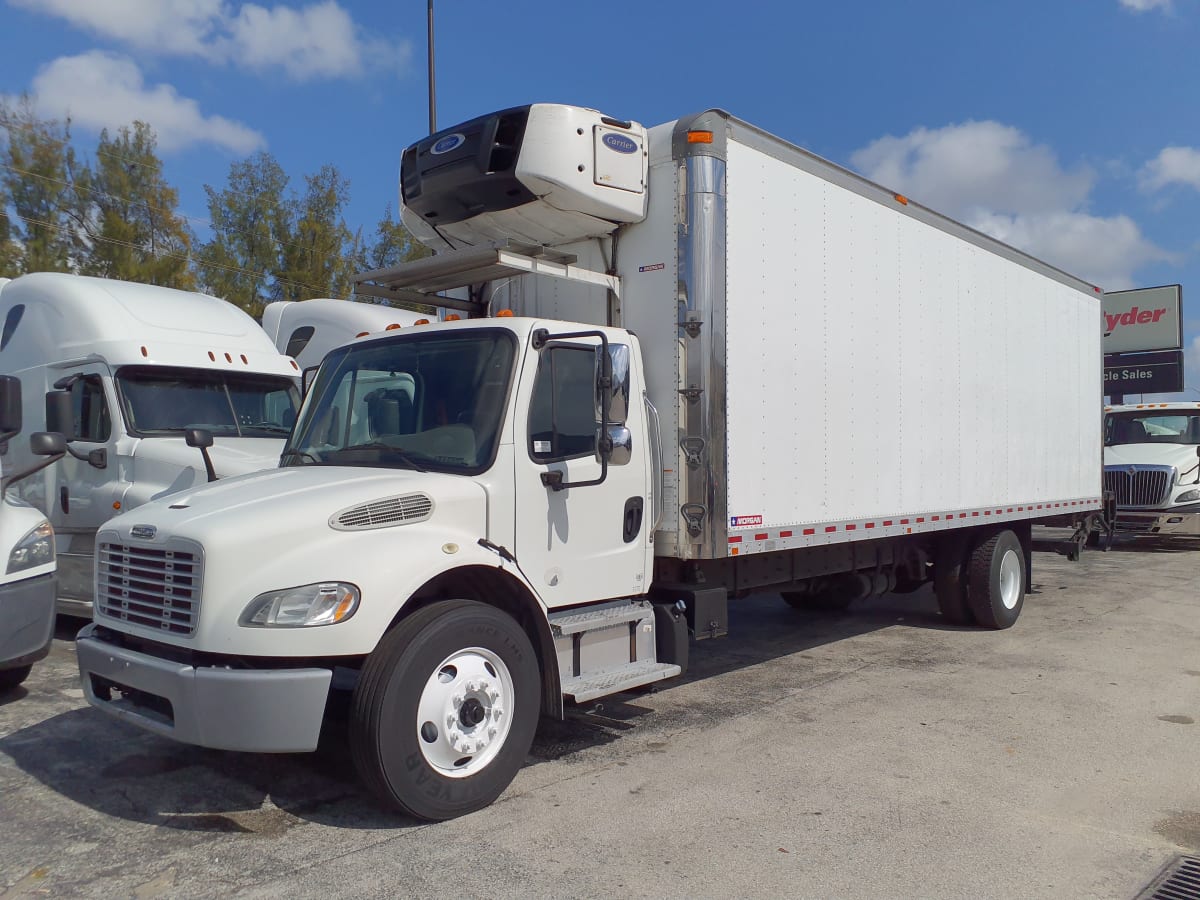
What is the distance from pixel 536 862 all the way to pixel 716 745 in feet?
6.37

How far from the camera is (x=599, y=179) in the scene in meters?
5.76

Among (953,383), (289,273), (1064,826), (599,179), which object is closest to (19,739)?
(599,179)

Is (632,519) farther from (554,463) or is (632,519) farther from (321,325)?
(321,325)

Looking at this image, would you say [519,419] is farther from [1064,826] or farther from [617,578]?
[1064,826]

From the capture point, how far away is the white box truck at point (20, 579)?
19.4 feet

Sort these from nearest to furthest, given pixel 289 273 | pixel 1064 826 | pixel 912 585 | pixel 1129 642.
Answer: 1. pixel 1064 826
2. pixel 1129 642
3. pixel 912 585
4. pixel 289 273

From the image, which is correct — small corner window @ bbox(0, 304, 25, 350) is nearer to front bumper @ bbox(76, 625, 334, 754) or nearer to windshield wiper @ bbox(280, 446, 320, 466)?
windshield wiper @ bbox(280, 446, 320, 466)

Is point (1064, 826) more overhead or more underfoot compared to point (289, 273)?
more underfoot

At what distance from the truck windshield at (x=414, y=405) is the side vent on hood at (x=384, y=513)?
364mm

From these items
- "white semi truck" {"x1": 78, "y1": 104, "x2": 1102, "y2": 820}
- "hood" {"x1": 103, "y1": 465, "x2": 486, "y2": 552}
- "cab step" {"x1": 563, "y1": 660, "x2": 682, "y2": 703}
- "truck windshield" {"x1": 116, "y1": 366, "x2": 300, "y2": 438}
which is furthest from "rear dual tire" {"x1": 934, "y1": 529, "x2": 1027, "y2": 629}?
"truck windshield" {"x1": 116, "y1": 366, "x2": 300, "y2": 438}

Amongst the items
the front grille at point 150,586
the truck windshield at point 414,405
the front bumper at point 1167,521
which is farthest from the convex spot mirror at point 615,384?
the front bumper at point 1167,521

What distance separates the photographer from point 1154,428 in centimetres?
1888

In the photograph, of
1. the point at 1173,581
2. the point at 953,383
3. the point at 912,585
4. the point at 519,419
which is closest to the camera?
the point at 519,419

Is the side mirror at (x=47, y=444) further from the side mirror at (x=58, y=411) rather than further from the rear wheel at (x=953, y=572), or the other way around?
the rear wheel at (x=953, y=572)
